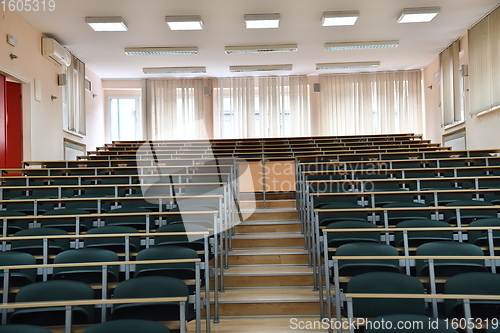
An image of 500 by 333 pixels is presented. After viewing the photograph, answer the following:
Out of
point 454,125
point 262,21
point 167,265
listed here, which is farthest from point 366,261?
point 454,125

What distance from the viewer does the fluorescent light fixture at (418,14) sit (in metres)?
8.44

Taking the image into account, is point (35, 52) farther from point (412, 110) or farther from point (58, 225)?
point (412, 110)

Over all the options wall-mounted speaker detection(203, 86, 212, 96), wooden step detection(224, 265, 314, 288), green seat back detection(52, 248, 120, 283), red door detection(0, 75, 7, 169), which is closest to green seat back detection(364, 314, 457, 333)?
green seat back detection(52, 248, 120, 283)

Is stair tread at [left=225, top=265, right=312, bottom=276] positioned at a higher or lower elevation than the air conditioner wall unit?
lower

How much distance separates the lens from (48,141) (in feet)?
30.6

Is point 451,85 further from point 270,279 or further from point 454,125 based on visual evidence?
point 270,279

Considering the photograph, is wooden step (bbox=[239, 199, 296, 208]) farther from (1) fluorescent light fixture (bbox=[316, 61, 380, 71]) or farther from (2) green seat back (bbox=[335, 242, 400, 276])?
(1) fluorescent light fixture (bbox=[316, 61, 380, 71])

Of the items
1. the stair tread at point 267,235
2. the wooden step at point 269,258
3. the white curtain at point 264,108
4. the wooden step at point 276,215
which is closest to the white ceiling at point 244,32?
the white curtain at point 264,108

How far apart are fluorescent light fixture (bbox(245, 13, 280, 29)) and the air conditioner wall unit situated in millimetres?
3597

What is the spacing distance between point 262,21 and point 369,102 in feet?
15.6

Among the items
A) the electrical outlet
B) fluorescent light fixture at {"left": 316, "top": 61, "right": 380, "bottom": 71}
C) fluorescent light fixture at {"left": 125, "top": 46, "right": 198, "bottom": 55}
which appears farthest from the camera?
fluorescent light fixture at {"left": 316, "top": 61, "right": 380, "bottom": 71}

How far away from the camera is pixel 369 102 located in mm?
12633

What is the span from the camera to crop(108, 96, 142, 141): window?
13314 millimetres

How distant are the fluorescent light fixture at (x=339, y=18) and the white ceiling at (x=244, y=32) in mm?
98
